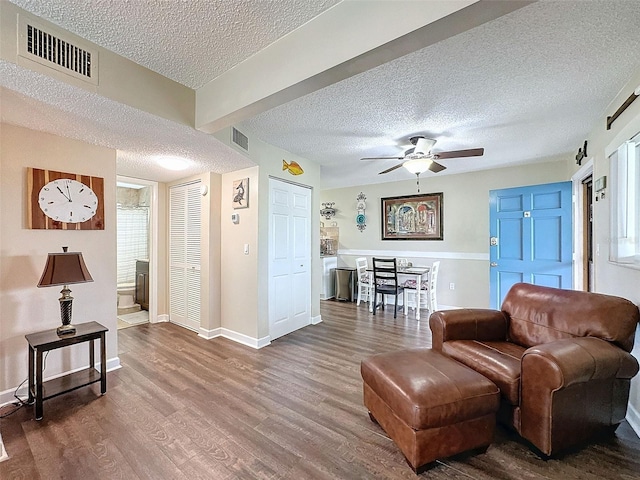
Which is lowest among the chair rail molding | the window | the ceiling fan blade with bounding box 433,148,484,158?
the chair rail molding

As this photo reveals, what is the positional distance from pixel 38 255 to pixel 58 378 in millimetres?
1021

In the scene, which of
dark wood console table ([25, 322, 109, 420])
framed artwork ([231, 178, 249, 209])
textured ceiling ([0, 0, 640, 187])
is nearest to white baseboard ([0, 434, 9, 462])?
dark wood console table ([25, 322, 109, 420])

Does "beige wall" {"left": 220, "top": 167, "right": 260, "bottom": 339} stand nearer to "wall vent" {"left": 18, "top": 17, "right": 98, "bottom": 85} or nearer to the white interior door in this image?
the white interior door

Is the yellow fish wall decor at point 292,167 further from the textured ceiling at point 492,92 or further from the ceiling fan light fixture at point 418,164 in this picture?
the ceiling fan light fixture at point 418,164

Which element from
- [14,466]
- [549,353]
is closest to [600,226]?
[549,353]

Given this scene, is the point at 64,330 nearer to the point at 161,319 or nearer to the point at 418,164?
the point at 161,319

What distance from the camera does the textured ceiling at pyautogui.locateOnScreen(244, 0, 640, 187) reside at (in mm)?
1525

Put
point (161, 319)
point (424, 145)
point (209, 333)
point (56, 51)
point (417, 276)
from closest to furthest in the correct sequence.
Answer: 1. point (56, 51)
2. point (424, 145)
3. point (209, 333)
4. point (161, 319)
5. point (417, 276)

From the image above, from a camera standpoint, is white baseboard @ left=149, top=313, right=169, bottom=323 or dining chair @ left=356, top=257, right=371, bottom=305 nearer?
white baseboard @ left=149, top=313, right=169, bottom=323

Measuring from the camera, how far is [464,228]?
15.7 feet

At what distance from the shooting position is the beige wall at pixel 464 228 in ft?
14.4

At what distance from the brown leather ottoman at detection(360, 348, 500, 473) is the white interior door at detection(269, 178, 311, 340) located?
2.06 m

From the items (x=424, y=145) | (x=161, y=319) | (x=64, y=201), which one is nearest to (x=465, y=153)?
(x=424, y=145)

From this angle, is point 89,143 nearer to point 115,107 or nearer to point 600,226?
point 115,107
